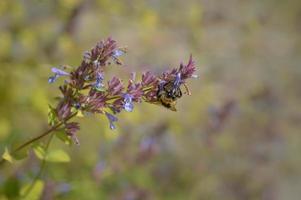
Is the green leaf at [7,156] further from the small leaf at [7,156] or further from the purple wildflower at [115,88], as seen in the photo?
the purple wildflower at [115,88]

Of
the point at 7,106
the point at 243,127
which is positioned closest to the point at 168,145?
the point at 243,127

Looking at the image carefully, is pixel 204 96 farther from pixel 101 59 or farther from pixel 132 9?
pixel 101 59

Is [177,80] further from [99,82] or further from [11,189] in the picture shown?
[11,189]

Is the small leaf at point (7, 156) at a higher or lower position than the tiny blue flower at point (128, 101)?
lower

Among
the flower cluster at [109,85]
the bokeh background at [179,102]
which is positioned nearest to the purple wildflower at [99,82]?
the flower cluster at [109,85]

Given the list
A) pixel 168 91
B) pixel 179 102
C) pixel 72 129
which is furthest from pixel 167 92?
pixel 179 102

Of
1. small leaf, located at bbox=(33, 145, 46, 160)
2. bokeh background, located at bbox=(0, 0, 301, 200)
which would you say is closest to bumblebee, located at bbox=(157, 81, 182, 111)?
small leaf, located at bbox=(33, 145, 46, 160)

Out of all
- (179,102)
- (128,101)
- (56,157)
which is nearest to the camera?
(128,101)

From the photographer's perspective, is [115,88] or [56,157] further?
[56,157]

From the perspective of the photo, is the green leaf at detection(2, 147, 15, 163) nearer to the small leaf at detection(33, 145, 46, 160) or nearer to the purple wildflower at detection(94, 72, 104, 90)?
the small leaf at detection(33, 145, 46, 160)

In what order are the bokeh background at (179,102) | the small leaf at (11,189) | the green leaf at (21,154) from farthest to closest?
the bokeh background at (179,102), the small leaf at (11,189), the green leaf at (21,154)
